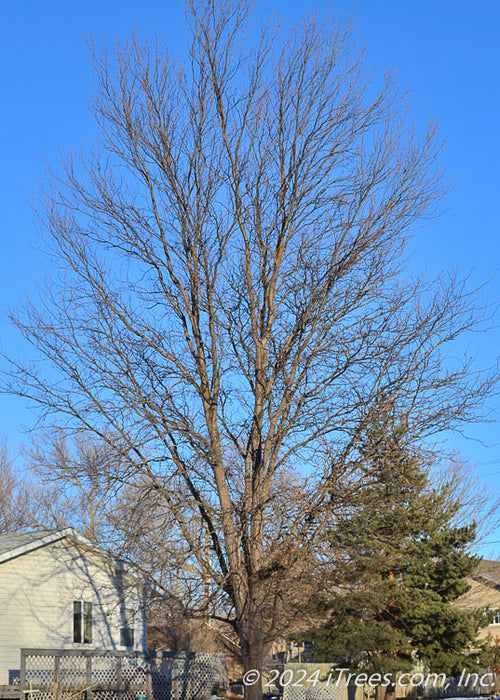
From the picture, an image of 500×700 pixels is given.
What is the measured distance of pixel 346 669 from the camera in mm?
22719

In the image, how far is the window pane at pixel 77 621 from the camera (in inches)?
839

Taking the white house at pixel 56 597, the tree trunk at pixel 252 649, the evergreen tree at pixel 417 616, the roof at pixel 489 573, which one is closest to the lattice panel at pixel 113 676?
the white house at pixel 56 597

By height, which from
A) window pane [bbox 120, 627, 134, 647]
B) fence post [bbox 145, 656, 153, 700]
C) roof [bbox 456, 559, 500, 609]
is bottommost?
fence post [bbox 145, 656, 153, 700]

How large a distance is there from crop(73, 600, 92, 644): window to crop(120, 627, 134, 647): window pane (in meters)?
1.31

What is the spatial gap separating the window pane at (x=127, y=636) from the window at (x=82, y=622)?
1.31 metres

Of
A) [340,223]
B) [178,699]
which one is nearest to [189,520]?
[340,223]

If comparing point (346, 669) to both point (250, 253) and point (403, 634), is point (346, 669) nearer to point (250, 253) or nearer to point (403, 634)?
point (403, 634)

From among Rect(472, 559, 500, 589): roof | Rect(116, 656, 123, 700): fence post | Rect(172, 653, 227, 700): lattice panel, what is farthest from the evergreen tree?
Rect(472, 559, 500, 589): roof

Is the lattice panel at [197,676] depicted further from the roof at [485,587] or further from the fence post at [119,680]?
the roof at [485,587]

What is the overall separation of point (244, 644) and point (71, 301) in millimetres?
4995

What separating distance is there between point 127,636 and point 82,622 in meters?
1.90

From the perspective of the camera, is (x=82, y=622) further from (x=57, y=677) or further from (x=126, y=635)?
(x=57, y=677)

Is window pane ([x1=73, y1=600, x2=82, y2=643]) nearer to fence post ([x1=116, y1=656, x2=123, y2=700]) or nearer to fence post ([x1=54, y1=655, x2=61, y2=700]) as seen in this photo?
fence post ([x1=116, y1=656, x2=123, y2=700])

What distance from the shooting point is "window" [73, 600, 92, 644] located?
2136 cm
